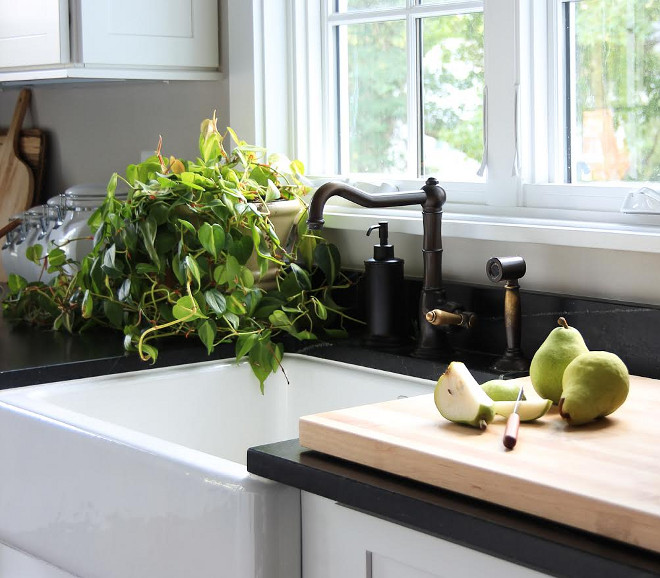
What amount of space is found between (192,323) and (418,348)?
0.40 meters

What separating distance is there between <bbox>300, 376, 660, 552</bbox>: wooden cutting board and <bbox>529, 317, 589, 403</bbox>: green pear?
30 mm

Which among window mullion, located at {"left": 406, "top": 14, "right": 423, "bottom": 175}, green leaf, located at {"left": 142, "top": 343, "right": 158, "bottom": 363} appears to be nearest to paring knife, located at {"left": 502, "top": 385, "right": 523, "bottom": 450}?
green leaf, located at {"left": 142, "top": 343, "right": 158, "bottom": 363}

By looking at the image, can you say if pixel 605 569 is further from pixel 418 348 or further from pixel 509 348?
pixel 418 348

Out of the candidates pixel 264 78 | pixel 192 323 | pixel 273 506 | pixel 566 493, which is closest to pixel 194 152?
pixel 264 78

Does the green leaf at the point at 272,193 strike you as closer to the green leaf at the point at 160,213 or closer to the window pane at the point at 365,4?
the green leaf at the point at 160,213

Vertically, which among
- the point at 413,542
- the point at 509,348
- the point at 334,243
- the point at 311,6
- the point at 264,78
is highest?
the point at 311,6

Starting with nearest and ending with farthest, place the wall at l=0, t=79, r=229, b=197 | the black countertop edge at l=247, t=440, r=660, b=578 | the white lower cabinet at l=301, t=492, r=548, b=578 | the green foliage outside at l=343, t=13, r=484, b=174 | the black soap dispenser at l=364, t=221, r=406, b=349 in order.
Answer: the black countertop edge at l=247, t=440, r=660, b=578 < the white lower cabinet at l=301, t=492, r=548, b=578 < the black soap dispenser at l=364, t=221, r=406, b=349 < the green foliage outside at l=343, t=13, r=484, b=174 < the wall at l=0, t=79, r=229, b=197

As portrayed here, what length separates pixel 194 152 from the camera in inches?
95.1

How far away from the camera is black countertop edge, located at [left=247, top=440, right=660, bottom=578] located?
35.5 inches

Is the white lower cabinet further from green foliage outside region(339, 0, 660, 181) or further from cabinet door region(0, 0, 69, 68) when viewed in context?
cabinet door region(0, 0, 69, 68)

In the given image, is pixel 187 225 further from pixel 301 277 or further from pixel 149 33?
pixel 149 33

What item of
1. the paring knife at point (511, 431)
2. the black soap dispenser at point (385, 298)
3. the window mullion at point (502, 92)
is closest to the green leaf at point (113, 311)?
the black soap dispenser at point (385, 298)

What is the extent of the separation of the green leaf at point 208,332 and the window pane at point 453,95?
0.54m

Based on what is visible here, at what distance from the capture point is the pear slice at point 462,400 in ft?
3.91
